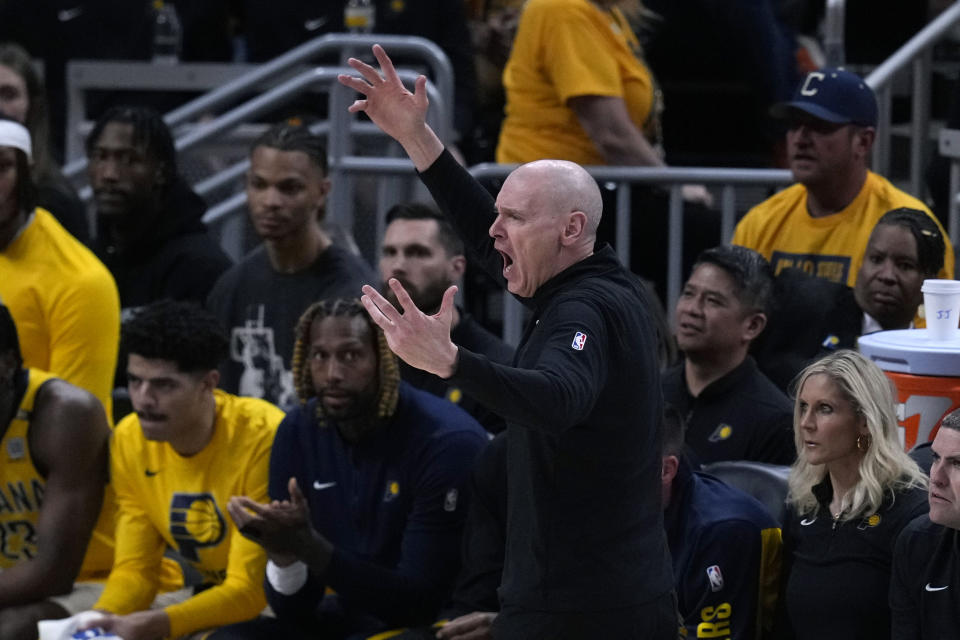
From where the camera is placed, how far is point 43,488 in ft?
18.8

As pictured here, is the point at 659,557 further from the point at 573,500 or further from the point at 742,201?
the point at 742,201

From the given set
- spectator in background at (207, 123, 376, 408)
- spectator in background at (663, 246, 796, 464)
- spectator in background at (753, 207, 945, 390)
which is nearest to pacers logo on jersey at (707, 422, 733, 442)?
spectator in background at (663, 246, 796, 464)

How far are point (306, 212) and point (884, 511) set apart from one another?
8.66ft

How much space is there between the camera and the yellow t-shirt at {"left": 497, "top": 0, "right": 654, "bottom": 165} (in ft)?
22.0

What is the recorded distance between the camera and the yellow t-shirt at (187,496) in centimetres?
561

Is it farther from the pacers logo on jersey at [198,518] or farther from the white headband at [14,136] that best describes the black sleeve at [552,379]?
the white headband at [14,136]

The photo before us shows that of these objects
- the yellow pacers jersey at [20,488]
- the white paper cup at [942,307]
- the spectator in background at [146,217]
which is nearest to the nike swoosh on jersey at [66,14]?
the spectator in background at [146,217]

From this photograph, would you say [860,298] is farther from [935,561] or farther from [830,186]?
[935,561]

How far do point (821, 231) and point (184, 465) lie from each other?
2.25m

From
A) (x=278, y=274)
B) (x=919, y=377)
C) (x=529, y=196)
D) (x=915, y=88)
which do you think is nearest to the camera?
(x=529, y=196)

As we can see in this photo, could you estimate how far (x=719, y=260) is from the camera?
5609mm

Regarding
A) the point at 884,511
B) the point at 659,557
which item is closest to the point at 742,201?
the point at 884,511

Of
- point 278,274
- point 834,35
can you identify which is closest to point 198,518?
point 278,274

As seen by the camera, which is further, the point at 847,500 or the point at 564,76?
the point at 564,76
